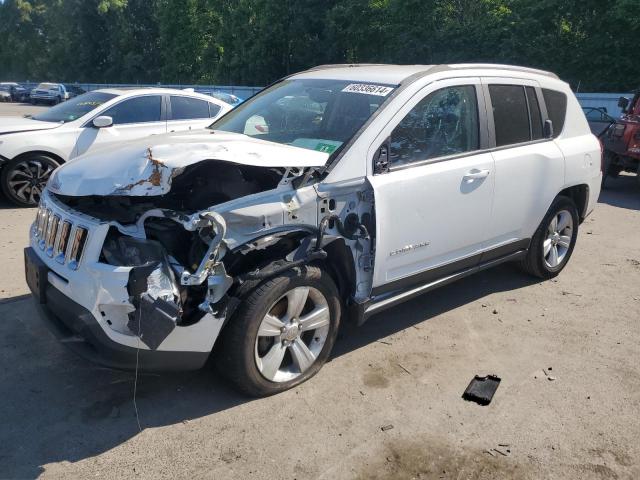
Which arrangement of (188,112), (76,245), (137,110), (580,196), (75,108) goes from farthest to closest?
(188,112) → (75,108) → (137,110) → (580,196) → (76,245)

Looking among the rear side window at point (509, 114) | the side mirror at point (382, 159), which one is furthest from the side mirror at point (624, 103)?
the side mirror at point (382, 159)

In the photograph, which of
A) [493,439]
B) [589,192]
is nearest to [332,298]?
[493,439]

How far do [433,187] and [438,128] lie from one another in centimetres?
48

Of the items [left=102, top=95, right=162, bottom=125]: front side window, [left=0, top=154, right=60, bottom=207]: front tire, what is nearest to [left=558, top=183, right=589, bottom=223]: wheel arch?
[left=102, top=95, right=162, bottom=125]: front side window

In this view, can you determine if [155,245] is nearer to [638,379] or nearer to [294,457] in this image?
[294,457]

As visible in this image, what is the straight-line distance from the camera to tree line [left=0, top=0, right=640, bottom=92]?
2714 centimetres

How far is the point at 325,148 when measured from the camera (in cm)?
360

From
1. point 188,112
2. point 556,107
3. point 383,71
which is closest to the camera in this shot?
point 383,71

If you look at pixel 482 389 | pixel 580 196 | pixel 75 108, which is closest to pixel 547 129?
pixel 580 196

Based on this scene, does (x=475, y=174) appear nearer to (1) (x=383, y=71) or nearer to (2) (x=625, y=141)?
(1) (x=383, y=71)

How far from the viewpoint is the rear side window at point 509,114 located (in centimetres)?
442

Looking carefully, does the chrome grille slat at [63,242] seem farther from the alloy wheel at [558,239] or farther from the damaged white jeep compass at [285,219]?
the alloy wheel at [558,239]

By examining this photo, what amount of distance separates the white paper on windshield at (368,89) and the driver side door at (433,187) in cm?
19

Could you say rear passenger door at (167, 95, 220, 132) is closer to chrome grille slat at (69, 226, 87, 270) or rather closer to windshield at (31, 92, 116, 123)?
windshield at (31, 92, 116, 123)
